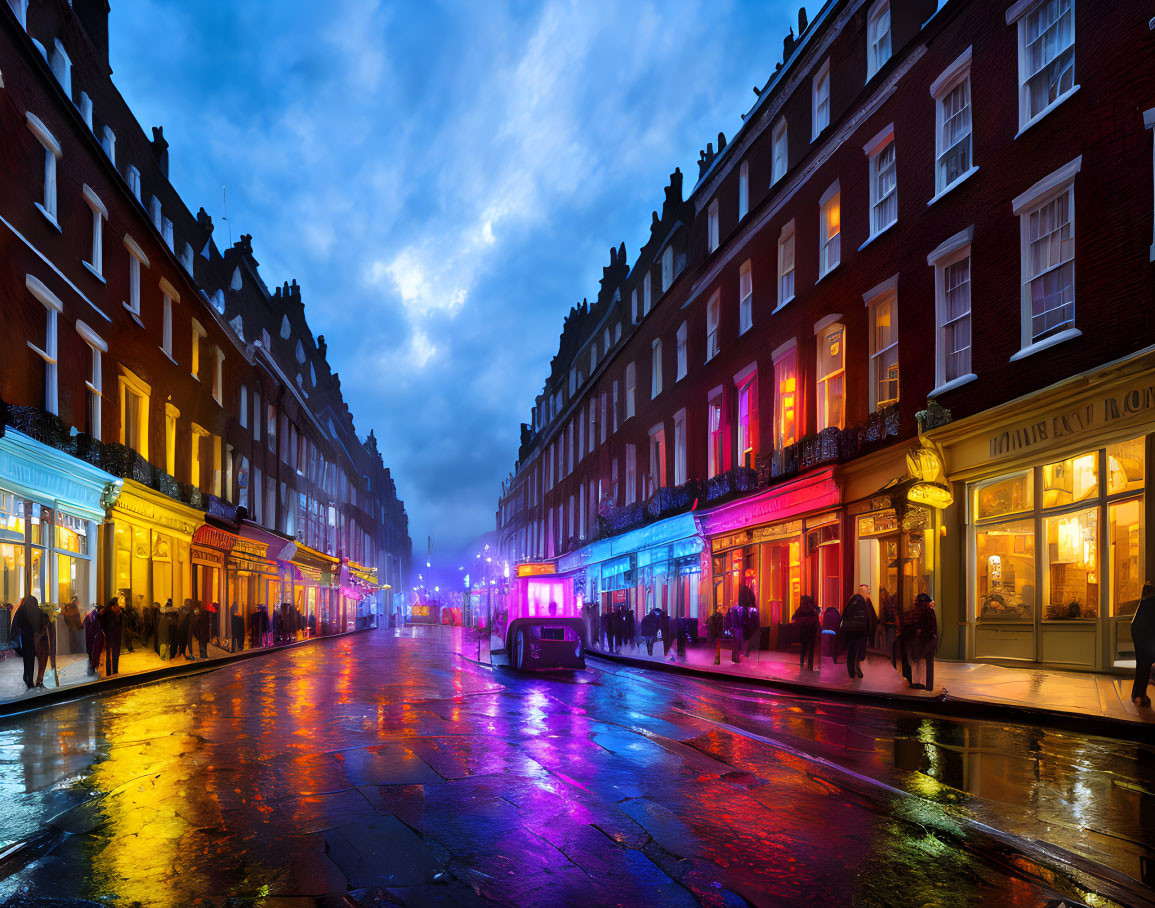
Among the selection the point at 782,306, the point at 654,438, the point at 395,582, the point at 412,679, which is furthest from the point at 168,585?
the point at 395,582

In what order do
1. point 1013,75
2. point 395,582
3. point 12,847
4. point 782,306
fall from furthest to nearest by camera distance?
point 395,582, point 782,306, point 1013,75, point 12,847

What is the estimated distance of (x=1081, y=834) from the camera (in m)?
6.06

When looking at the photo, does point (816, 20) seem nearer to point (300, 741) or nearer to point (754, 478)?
point (754, 478)

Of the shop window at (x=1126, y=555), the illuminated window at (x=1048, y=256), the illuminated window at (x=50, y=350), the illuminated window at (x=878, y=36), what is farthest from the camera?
the illuminated window at (x=50, y=350)

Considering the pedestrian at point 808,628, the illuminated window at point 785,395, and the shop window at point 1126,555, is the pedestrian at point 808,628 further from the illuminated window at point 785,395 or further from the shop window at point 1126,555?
the shop window at point 1126,555

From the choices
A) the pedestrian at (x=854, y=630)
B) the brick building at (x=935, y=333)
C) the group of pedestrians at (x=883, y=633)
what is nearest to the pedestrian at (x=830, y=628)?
the group of pedestrians at (x=883, y=633)

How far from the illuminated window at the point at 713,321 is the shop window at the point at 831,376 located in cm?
815

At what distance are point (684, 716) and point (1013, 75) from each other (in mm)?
13099

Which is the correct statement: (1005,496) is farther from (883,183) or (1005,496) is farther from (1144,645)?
(883,183)

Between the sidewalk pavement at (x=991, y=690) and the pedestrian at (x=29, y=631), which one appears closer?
the sidewalk pavement at (x=991, y=690)

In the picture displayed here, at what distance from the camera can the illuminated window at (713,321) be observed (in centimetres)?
3272

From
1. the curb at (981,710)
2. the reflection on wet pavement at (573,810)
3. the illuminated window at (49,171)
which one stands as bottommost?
the curb at (981,710)

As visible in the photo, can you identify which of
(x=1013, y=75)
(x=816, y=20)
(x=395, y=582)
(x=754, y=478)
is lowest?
(x=395, y=582)

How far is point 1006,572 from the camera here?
1697 cm
